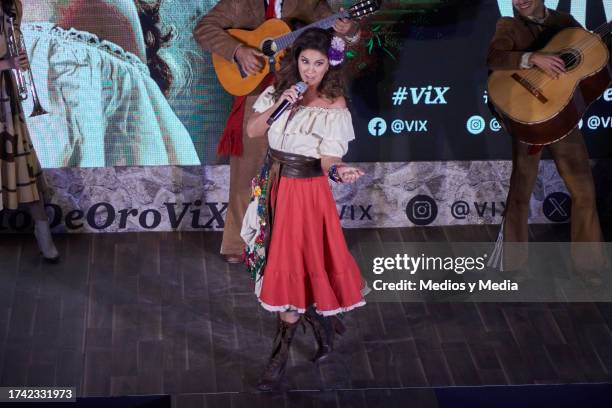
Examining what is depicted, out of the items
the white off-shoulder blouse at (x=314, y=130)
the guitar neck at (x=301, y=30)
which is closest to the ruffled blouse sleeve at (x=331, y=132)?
the white off-shoulder blouse at (x=314, y=130)

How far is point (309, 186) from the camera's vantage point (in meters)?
6.32

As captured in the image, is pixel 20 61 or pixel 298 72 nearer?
pixel 298 72

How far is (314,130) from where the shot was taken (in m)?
6.20

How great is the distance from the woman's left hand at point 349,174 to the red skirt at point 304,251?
339 millimetres

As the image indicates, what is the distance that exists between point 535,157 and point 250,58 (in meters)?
1.87

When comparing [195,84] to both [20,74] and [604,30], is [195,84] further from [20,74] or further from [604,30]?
[604,30]

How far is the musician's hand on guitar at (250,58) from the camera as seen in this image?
723 cm

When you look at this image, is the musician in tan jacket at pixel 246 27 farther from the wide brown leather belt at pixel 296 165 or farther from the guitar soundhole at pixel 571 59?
the guitar soundhole at pixel 571 59

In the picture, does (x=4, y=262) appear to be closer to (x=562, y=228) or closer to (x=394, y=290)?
(x=394, y=290)

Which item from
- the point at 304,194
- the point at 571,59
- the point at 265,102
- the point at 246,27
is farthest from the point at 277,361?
the point at 571,59

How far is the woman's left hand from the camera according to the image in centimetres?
→ 594

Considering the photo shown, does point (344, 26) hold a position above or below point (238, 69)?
above

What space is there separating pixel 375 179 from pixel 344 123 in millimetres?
2083

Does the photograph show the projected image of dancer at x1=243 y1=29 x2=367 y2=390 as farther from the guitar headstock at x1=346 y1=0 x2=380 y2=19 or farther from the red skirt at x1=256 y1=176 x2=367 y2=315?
the guitar headstock at x1=346 y1=0 x2=380 y2=19
